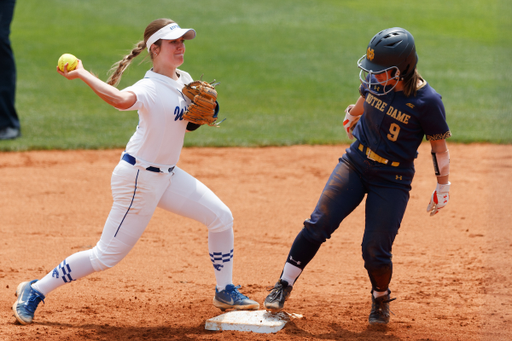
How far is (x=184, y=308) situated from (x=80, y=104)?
28.8 feet

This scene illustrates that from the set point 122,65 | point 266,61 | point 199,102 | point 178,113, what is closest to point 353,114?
point 199,102

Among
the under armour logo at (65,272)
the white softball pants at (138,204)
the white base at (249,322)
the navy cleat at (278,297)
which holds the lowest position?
the white base at (249,322)

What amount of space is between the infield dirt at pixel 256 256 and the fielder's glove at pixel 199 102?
1.48m

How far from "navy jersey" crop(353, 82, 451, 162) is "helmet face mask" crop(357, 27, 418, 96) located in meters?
0.11

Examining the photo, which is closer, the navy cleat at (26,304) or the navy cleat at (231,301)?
the navy cleat at (26,304)

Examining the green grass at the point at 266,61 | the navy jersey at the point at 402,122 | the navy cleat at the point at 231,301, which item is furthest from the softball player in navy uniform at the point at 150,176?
the green grass at the point at 266,61

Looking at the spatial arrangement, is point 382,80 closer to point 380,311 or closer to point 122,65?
point 380,311

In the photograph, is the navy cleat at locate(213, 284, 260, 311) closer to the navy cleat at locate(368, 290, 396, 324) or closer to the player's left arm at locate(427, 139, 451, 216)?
the navy cleat at locate(368, 290, 396, 324)

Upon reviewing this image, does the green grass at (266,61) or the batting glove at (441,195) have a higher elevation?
the green grass at (266,61)

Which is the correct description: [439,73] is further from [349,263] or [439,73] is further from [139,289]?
[139,289]

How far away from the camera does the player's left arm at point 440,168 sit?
12.6ft

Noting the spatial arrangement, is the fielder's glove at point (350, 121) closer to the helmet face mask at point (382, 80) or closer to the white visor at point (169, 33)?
the helmet face mask at point (382, 80)

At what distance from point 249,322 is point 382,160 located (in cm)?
146

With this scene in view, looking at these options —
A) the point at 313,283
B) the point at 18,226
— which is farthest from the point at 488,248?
the point at 18,226
